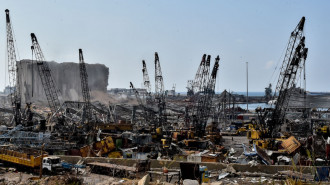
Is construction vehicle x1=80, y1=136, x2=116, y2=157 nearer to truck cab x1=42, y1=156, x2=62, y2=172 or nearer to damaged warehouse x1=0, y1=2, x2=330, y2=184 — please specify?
damaged warehouse x1=0, y1=2, x2=330, y2=184

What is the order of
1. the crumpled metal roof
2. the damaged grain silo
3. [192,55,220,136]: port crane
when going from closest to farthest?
the crumpled metal roof < [192,55,220,136]: port crane < the damaged grain silo

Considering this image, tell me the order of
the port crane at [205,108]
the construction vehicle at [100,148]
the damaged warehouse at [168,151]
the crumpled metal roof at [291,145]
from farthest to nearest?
the port crane at [205,108] → the crumpled metal roof at [291,145] → the construction vehicle at [100,148] → the damaged warehouse at [168,151]

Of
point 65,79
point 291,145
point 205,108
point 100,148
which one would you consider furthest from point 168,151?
point 65,79

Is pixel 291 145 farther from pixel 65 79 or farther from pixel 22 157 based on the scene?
pixel 65 79

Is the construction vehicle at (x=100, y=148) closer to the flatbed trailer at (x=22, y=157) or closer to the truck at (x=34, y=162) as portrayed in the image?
the flatbed trailer at (x=22, y=157)

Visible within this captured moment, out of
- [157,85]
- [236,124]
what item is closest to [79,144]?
[157,85]

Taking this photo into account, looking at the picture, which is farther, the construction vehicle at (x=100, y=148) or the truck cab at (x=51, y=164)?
the construction vehicle at (x=100, y=148)

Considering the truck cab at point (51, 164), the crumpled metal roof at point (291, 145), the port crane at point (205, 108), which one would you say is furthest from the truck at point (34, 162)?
the port crane at point (205, 108)

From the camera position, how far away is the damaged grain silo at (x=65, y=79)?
14023 centimetres

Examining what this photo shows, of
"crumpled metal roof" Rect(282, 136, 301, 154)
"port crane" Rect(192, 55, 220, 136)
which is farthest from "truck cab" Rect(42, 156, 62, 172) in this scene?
"port crane" Rect(192, 55, 220, 136)

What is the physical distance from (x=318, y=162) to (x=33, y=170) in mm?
23303

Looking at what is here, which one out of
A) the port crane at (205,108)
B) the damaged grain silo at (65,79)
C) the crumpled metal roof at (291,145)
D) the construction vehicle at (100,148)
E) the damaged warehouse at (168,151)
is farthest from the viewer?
the damaged grain silo at (65,79)

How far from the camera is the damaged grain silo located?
140225 millimetres

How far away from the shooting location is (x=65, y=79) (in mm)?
158875
